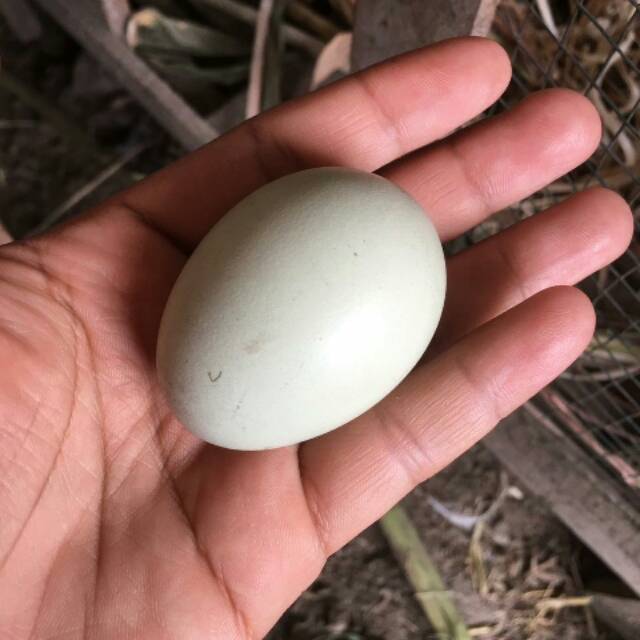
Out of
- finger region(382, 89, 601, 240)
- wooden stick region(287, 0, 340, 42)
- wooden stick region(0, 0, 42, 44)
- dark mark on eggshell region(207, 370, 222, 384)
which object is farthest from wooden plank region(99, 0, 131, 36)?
dark mark on eggshell region(207, 370, 222, 384)

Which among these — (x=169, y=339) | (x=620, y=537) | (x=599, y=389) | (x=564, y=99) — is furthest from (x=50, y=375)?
(x=620, y=537)

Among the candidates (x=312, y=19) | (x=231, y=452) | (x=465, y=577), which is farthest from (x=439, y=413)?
(x=312, y=19)

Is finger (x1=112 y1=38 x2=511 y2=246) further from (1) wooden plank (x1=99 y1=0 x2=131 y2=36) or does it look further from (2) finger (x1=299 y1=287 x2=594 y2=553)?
(1) wooden plank (x1=99 y1=0 x2=131 y2=36)

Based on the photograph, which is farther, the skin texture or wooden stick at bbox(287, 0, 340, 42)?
wooden stick at bbox(287, 0, 340, 42)

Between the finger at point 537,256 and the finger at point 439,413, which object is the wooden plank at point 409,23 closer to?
the finger at point 537,256

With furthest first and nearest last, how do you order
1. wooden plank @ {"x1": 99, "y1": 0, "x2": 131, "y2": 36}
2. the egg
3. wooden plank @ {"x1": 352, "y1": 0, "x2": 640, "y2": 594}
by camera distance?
wooden plank @ {"x1": 99, "y1": 0, "x2": 131, "y2": 36} < wooden plank @ {"x1": 352, "y1": 0, "x2": 640, "y2": 594} < the egg
